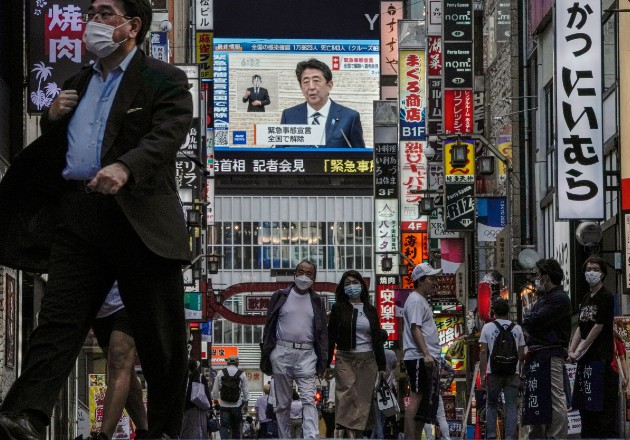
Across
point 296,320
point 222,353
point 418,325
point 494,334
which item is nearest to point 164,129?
point 296,320

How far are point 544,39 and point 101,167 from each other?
27.2 meters

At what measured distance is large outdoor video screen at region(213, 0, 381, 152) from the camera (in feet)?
347

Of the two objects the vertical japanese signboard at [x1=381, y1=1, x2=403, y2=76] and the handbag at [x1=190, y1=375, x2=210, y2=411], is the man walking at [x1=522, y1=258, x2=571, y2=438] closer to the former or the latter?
the handbag at [x1=190, y1=375, x2=210, y2=411]

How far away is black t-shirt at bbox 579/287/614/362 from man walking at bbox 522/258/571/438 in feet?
1.08

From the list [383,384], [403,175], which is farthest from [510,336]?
[403,175]

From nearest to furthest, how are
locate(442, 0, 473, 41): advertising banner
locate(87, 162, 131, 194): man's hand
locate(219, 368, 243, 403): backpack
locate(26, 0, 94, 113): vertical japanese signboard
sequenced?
locate(87, 162, 131, 194): man's hand → locate(26, 0, 94, 113): vertical japanese signboard → locate(219, 368, 243, 403): backpack → locate(442, 0, 473, 41): advertising banner

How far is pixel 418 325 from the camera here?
13109 millimetres

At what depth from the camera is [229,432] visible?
22.9 metres

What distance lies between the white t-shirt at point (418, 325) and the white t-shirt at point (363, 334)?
→ 0.33m

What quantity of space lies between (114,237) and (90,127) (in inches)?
17.7

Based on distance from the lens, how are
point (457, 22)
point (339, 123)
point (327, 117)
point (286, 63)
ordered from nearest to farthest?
1. point (457, 22)
2. point (286, 63)
3. point (339, 123)
4. point (327, 117)

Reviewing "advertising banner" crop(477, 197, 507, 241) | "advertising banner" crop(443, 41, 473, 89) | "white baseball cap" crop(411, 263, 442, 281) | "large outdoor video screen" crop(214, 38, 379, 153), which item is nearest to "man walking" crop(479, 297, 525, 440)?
"white baseball cap" crop(411, 263, 442, 281)

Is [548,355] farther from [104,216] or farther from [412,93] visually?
[412,93]

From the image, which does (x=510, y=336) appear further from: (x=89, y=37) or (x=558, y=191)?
(x=89, y=37)
